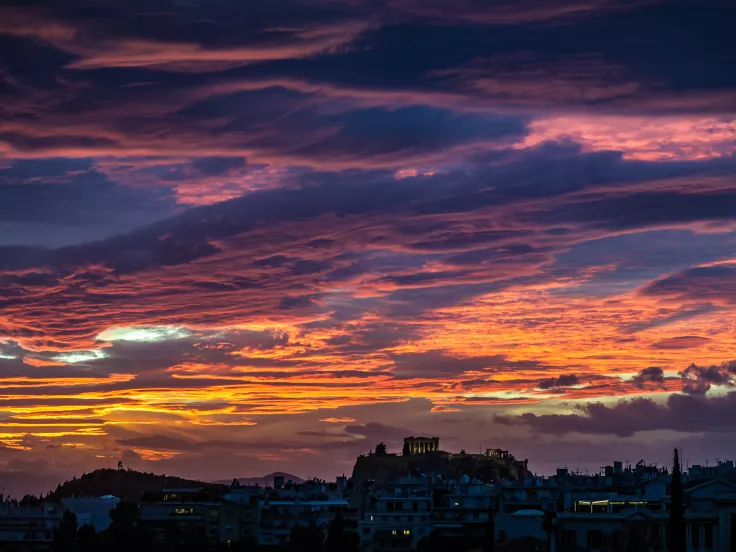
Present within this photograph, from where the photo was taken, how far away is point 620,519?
567ft

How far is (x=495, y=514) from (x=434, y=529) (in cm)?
958

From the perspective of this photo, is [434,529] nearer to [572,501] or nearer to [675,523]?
[572,501]

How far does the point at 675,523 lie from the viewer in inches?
4109

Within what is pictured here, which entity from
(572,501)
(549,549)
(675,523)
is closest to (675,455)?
(675,523)

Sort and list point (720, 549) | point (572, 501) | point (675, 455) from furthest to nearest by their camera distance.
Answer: point (572, 501)
point (720, 549)
point (675, 455)

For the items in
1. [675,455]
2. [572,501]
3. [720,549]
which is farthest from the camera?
[572,501]

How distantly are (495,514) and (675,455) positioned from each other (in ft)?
312

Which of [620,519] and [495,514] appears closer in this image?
[620,519]

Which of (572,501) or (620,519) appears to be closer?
(620,519)

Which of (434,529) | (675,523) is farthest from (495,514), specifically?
(675,523)

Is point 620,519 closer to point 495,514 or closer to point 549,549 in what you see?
point 549,549

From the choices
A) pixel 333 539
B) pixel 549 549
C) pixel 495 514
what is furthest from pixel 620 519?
pixel 333 539

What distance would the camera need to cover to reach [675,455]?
101 metres

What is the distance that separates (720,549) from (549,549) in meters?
18.5
